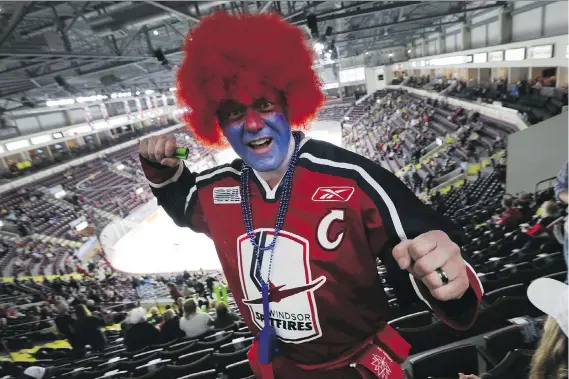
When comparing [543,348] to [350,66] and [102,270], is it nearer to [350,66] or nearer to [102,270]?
[102,270]

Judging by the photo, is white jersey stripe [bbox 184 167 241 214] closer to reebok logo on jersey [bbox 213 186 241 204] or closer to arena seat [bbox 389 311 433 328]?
reebok logo on jersey [bbox 213 186 241 204]

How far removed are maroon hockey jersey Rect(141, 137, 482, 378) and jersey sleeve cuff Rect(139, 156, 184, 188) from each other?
49cm

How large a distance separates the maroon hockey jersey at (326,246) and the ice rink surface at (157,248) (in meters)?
12.1

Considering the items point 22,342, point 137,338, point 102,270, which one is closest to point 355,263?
point 137,338

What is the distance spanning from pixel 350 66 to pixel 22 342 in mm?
47288

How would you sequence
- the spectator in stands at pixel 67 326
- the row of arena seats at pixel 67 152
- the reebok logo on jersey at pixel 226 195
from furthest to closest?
the row of arena seats at pixel 67 152
the spectator in stands at pixel 67 326
the reebok logo on jersey at pixel 226 195

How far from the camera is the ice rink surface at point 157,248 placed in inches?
615

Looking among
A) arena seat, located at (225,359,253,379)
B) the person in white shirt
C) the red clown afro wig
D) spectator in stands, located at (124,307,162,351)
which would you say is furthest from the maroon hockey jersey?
spectator in stands, located at (124,307,162,351)

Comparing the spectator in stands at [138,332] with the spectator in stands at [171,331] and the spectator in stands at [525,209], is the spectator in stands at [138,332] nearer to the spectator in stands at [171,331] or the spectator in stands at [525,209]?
the spectator in stands at [171,331]

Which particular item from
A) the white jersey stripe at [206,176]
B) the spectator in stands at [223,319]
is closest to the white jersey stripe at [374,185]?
the white jersey stripe at [206,176]

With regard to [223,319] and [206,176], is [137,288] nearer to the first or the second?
[223,319]

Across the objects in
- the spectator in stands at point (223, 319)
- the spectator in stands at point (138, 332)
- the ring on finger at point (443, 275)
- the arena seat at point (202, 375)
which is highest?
the ring on finger at point (443, 275)

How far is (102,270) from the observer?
1609 cm

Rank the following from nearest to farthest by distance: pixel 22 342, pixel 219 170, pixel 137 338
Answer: pixel 219 170, pixel 137 338, pixel 22 342
